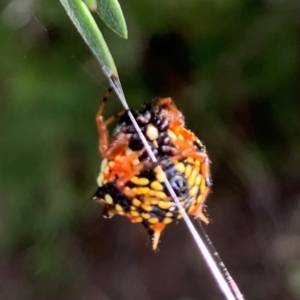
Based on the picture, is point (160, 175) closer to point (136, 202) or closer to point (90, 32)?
point (136, 202)

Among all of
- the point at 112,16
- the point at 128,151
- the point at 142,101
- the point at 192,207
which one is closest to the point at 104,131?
the point at 128,151

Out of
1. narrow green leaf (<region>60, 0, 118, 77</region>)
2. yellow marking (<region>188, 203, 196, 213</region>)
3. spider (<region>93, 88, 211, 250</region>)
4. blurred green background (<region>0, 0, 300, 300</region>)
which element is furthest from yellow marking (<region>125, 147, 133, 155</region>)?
blurred green background (<region>0, 0, 300, 300</region>)

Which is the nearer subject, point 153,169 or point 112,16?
point 112,16

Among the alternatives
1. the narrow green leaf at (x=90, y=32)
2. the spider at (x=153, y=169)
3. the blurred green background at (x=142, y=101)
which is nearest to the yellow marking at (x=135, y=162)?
the spider at (x=153, y=169)

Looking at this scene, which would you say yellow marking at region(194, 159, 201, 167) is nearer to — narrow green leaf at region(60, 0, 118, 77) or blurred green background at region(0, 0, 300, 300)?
narrow green leaf at region(60, 0, 118, 77)

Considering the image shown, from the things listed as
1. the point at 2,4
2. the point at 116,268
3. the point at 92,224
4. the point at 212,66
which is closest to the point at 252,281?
the point at 116,268
